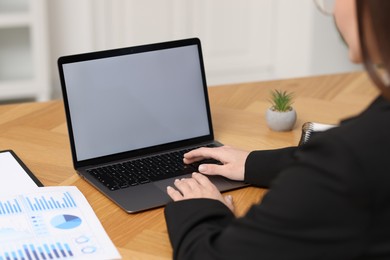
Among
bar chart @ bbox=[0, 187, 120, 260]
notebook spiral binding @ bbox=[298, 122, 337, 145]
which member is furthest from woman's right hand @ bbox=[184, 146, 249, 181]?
bar chart @ bbox=[0, 187, 120, 260]

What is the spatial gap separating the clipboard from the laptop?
10cm

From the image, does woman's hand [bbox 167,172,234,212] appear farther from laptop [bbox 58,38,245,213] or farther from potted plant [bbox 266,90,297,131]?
potted plant [bbox 266,90,297,131]

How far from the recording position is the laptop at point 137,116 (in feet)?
4.77

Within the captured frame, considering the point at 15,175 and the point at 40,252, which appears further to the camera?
the point at 15,175

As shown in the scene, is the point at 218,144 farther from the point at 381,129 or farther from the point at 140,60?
the point at 381,129

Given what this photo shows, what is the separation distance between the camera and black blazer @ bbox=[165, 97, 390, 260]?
831 mm

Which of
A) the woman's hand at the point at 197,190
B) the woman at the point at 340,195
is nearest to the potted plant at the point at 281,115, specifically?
the woman's hand at the point at 197,190

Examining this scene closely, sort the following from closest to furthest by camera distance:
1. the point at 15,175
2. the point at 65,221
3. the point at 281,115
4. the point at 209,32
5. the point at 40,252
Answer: the point at 40,252 < the point at 65,221 < the point at 15,175 < the point at 281,115 < the point at 209,32

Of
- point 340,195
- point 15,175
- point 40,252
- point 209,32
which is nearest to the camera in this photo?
point 340,195

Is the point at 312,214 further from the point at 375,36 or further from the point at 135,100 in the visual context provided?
the point at 135,100

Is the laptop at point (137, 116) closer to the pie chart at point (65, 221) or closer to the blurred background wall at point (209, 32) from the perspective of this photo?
the pie chart at point (65, 221)

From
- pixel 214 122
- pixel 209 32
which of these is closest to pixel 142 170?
pixel 214 122

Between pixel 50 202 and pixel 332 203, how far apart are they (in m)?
0.63

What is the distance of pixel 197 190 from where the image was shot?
1.30 meters
